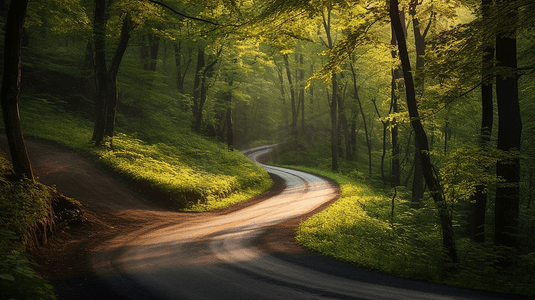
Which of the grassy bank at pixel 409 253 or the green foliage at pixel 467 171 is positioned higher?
the green foliage at pixel 467 171

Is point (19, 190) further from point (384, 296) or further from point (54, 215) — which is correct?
point (384, 296)

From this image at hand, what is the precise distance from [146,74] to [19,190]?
48.4ft

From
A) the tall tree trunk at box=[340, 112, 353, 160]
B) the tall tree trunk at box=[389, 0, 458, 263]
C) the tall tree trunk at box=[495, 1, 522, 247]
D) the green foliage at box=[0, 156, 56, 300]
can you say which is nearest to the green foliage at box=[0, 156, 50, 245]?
the green foliage at box=[0, 156, 56, 300]

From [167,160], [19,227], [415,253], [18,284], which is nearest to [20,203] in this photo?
[19,227]

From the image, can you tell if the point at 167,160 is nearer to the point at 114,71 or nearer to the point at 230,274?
the point at 114,71

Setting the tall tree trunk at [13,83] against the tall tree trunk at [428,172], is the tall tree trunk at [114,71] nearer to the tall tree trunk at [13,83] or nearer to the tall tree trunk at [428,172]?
the tall tree trunk at [13,83]

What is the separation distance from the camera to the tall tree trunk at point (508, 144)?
27.3ft

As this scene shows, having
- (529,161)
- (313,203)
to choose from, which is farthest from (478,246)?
(529,161)

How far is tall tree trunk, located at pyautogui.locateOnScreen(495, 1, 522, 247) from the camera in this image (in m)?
8.33

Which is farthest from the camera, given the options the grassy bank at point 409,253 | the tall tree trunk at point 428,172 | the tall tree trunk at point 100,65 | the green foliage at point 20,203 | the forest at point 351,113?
the tall tree trunk at point 100,65

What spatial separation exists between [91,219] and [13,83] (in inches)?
189

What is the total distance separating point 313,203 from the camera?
1524 cm

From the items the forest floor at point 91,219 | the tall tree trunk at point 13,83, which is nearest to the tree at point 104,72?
the forest floor at point 91,219

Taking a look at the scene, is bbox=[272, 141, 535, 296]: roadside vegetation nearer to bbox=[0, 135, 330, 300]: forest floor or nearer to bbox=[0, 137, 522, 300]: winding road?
bbox=[0, 137, 522, 300]: winding road
